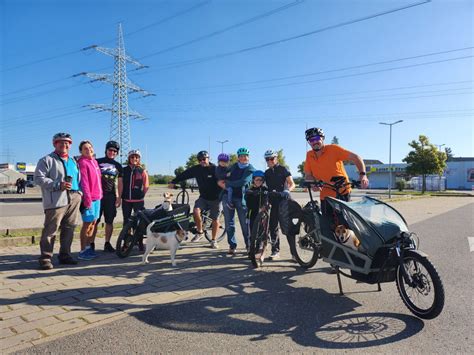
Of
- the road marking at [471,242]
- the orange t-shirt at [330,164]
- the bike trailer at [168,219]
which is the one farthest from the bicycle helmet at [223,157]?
the road marking at [471,242]

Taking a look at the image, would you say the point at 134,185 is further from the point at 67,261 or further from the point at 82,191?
the point at 67,261

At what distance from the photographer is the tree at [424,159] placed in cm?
4131

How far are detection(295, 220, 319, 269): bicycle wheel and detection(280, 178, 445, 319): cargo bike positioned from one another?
0.18 m

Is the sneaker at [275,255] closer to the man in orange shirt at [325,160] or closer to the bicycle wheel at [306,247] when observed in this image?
the bicycle wheel at [306,247]

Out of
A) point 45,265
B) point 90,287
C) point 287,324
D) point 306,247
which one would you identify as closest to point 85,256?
point 45,265

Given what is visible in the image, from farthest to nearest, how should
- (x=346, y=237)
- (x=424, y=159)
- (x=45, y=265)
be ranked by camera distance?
(x=424, y=159) < (x=45, y=265) < (x=346, y=237)

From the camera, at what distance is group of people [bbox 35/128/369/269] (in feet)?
16.9

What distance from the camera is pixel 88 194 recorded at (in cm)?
579

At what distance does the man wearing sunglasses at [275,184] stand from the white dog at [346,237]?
5.28 feet

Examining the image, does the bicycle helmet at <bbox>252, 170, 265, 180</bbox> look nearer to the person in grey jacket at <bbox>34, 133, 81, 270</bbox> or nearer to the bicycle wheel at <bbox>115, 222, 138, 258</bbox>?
the bicycle wheel at <bbox>115, 222, 138, 258</bbox>

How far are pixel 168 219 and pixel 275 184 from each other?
202 cm

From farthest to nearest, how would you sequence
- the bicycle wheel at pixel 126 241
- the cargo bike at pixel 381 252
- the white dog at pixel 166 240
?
the bicycle wheel at pixel 126 241 < the white dog at pixel 166 240 < the cargo bike at pixel 381 252

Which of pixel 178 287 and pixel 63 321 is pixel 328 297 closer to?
pixel 178 287

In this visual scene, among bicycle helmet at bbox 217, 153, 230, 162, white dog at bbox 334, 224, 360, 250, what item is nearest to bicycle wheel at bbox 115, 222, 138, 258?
bicycle helmet at bbox 217, 153, 230, 162
